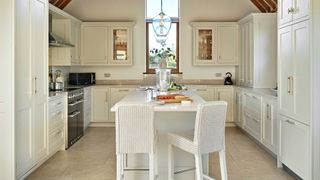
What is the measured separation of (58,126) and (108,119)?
2.63m

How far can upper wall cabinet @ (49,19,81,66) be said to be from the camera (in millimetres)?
6866

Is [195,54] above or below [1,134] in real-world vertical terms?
above

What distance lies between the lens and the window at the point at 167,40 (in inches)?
336

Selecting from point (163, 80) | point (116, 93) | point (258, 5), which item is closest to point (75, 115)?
point (163, 80)

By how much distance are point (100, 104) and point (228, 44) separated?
308 centimetres

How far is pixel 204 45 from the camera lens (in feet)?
26.7

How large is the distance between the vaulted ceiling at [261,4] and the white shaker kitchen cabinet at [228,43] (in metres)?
0.73

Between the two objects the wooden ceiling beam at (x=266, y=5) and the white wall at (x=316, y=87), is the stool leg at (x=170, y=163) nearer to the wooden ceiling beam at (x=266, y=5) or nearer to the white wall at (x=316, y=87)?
the white wall at (x=316, y=87)

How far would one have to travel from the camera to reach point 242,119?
712 cm

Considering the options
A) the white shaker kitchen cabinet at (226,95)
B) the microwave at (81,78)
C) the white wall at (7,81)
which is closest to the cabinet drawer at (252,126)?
the white shaker kitchen cabinet at (226,95)

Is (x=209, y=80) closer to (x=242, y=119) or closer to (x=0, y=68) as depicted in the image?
(x=242, y=119)

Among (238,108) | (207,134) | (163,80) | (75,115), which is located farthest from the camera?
(238,108)

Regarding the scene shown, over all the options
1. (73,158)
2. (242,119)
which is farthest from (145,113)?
(242,119)

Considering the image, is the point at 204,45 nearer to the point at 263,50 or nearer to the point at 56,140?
the point at 263,50
